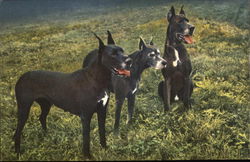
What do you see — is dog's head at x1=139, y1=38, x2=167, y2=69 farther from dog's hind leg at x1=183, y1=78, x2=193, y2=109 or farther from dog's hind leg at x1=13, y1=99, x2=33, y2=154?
dog's hind leg at x1=13, y1=99, x2=33, y2=154

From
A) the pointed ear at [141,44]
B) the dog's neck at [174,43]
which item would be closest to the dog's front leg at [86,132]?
the pointed ear at [141,44]

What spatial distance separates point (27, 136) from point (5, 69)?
1179 mm

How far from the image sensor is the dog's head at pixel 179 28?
6.23 meters

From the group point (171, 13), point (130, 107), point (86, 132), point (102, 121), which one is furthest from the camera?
point (171, 13)

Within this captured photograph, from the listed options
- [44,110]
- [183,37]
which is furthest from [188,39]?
[44,110]

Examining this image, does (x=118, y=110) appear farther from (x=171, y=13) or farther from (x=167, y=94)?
(x=171, y=13)

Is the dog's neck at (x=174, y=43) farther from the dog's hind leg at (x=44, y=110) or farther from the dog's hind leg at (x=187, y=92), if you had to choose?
the dog's hind leg at (x=44, y=110)

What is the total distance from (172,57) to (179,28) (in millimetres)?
472

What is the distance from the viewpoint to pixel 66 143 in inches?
230

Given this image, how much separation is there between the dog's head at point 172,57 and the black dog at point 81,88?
1104 millimetres

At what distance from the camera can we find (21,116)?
18.4 ft

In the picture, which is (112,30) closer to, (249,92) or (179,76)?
(179,76)

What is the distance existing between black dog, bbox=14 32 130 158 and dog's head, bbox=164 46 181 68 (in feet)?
3.62

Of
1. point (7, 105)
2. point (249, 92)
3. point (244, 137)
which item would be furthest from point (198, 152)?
point (7, 105)
